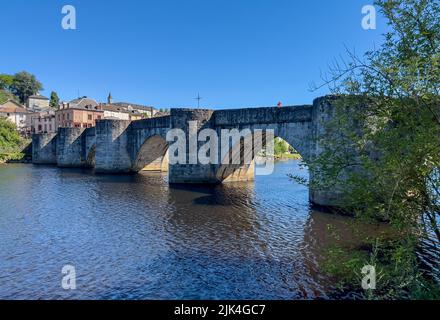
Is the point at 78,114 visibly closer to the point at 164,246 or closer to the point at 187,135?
the point at 187,135

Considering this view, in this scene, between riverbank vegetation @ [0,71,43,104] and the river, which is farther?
riverbank vegetation @ [0,71,43,104]

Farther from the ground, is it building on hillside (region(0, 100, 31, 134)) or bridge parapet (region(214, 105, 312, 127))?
building on hillside (region(0, 100, 31, 134))

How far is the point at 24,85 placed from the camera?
11638cm

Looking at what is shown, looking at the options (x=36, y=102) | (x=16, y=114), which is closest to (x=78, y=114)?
(x=16, y=114)

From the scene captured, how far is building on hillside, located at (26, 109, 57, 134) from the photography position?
8975cm

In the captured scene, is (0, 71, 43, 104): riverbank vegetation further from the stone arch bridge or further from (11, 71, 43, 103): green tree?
the stone arch bridge

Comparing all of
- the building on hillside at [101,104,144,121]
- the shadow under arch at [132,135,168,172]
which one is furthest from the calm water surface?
the building on hillside at [101,104,144,121]

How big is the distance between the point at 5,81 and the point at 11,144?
5488 cm

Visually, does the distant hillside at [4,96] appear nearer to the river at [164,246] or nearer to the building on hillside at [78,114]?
the building on hillside at [78,114]

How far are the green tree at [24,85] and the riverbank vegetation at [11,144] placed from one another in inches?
1887

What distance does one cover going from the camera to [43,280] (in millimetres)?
10703

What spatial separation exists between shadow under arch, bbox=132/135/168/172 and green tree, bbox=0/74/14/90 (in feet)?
310

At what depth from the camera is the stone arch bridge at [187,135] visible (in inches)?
932

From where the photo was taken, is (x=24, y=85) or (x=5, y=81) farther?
(x=24, y=85)
